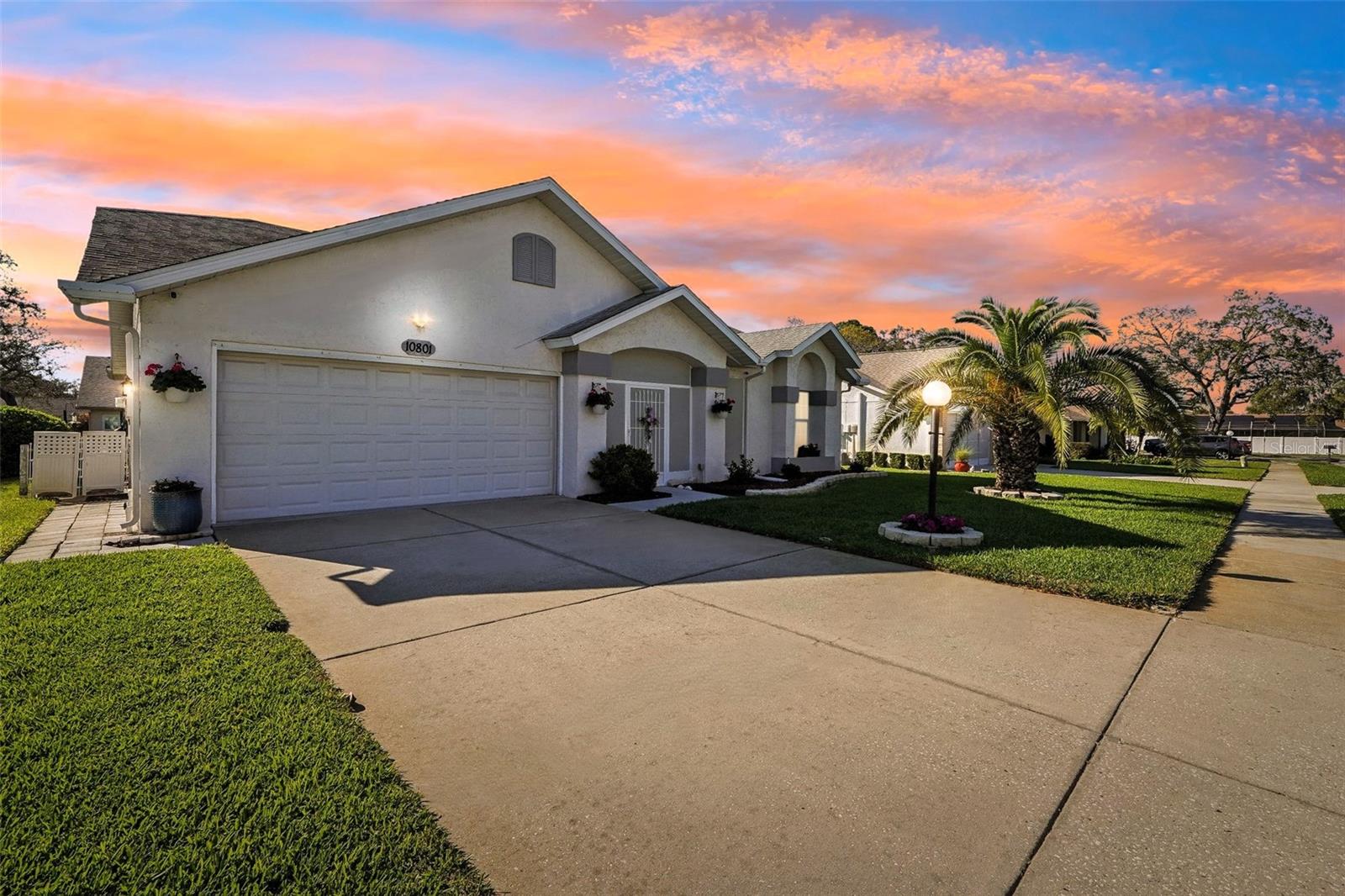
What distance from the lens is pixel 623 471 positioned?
12383mm

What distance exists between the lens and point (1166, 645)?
4844 millimetres

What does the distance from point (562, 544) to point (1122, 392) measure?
11.6 meters

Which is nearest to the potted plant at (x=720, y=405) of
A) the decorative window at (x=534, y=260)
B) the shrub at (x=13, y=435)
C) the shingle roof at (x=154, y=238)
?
the decorative window at (x=534, y=260)

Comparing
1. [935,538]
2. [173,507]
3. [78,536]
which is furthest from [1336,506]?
[78,536]

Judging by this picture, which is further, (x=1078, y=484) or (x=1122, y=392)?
(x=1078, y=484)

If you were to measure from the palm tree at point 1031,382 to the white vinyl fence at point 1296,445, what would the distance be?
1851 inches

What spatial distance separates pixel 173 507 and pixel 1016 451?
15.7 metres

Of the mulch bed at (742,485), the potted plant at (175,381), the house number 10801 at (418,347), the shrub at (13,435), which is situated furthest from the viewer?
the shrub at (13,435)

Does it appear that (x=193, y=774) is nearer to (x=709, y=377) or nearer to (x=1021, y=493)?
(x=709, y=377)

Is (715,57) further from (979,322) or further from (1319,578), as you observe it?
(1319,578)

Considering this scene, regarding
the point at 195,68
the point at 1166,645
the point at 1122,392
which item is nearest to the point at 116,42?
the point at 195,68

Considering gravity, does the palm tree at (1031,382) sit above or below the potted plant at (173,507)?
above

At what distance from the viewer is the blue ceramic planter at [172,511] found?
7.96 m

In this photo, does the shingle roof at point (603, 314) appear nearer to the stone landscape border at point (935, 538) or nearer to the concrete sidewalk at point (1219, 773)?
the stone landscape border at point (935, 538)
